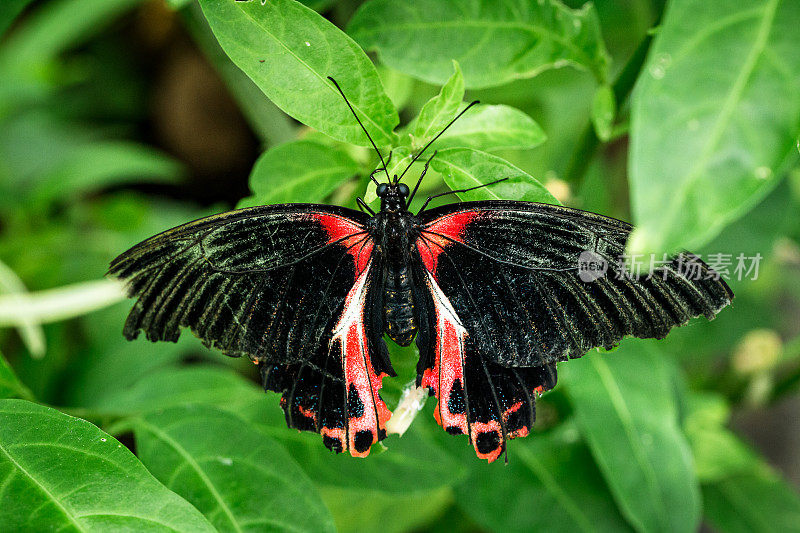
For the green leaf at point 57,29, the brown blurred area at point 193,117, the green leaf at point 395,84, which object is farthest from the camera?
the brown blurred area at point 193,117

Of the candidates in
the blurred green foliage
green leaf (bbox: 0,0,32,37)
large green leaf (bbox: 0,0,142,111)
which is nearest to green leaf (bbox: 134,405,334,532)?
the blurred green foliage

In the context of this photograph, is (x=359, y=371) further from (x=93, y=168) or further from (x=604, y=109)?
(x=93, y=168)

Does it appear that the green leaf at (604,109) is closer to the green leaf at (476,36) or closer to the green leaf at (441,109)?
the green leaf at (476,36)

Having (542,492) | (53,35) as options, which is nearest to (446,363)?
(542,492)

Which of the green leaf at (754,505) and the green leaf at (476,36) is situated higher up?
the green leaf at (476,36)

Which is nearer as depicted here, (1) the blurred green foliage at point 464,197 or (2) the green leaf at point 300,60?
(1) the blurred green foliage at point 464,197

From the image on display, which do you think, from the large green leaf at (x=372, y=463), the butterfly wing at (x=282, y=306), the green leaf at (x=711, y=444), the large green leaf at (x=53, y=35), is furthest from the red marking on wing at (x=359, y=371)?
the large green leaf at (x=53, y=35)

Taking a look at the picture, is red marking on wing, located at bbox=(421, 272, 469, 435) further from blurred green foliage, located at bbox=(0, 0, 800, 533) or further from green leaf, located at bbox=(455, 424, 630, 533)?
green leaf, located at bbox=(455, 424, 630, 533)
